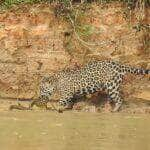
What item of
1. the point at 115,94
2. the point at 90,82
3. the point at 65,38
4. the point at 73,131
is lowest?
the point at 73,131

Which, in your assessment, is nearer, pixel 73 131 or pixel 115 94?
pixel 73 131

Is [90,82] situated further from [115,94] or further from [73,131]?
[73,131]

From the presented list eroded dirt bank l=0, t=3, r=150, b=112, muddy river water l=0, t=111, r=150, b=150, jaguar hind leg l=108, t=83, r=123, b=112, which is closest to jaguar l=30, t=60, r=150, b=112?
jaguar hind leg l=108, t=83, r=123, b=112

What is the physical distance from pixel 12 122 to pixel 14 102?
279 centimetres

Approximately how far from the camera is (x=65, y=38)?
15.4m

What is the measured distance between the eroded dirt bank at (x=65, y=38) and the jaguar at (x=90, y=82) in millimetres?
714

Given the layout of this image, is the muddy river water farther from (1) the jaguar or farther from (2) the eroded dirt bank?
(2) the eroded dirt bank

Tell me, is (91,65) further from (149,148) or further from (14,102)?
(149,148)

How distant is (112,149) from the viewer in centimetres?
895

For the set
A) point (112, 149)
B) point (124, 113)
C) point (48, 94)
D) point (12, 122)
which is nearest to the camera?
point (112, 149)

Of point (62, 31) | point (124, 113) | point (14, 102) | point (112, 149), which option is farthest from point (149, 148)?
point (62, 31)

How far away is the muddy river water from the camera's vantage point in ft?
30.2

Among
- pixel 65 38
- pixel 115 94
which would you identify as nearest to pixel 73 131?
pixel 115 94

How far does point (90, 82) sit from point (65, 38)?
4.74 ft
